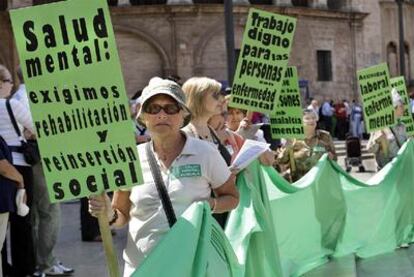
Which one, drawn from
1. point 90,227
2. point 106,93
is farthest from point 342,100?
point 106,93

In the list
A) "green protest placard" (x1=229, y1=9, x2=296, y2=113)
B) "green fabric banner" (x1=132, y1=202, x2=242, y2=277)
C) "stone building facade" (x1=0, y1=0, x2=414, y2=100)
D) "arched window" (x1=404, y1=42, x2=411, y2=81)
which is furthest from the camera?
"arched window" (x1=404, y1=42, x2=411, y2=81)

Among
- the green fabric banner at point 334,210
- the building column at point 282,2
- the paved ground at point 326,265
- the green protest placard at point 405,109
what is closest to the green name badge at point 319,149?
the green fabric banner at point 334,210

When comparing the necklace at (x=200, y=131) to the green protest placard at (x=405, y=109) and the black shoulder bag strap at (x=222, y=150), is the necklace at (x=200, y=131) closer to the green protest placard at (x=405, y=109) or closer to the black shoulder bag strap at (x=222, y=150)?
the black shoulder bag strap at (x=222, y=150)

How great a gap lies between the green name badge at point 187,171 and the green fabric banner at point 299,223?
270 mm

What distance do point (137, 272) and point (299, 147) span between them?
576 cm

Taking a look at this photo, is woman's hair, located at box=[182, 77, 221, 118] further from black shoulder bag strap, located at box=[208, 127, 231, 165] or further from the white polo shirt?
the white polo shirt

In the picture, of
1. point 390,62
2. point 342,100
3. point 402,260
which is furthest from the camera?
point 390,62

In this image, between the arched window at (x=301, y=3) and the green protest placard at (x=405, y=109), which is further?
the arched window at (x=301, y=3)

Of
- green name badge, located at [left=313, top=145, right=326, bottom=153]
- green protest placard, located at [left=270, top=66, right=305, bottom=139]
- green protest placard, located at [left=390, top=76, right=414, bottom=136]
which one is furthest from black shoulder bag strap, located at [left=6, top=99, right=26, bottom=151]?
green protest placard, located at [left=390, top=76, right=414, bottom=136]

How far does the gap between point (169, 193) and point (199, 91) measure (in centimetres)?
121

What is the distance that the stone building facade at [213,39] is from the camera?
3412 cm

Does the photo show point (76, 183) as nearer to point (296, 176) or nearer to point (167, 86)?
point (167, 86)

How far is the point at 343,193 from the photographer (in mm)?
9664

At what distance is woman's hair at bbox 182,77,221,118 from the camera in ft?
18.6
